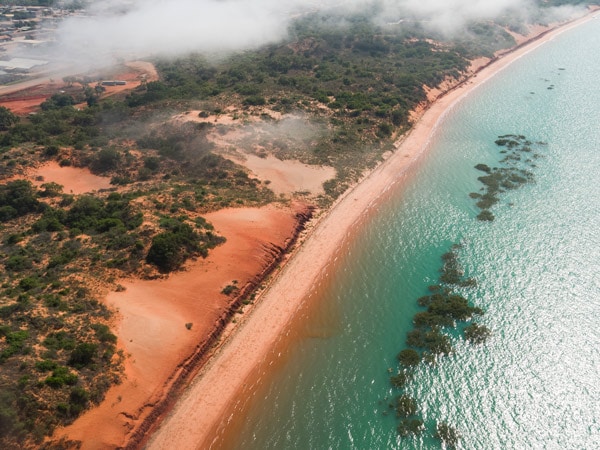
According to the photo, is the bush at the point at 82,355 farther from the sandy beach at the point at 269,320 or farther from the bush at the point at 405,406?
the bush at the point at 405,406

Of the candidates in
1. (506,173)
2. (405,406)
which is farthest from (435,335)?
(506,173)

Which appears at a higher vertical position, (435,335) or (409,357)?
(435,335)

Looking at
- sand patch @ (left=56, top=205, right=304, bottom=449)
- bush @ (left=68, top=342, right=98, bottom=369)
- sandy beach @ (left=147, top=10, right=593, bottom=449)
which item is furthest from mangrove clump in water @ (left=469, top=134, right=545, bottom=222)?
bush @ (left=68, top=342, right=98, bottom=369)

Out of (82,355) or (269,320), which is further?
(269,320)

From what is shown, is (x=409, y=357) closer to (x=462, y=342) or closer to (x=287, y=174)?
(x=462, y=342)

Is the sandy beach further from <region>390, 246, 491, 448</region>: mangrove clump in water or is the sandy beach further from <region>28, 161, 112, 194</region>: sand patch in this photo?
<region>28, 161, 112, 194</region>: sand patch

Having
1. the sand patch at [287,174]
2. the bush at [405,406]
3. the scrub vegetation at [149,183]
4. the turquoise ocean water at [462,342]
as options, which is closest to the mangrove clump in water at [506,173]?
the turquoise ocean water at [462,342]
